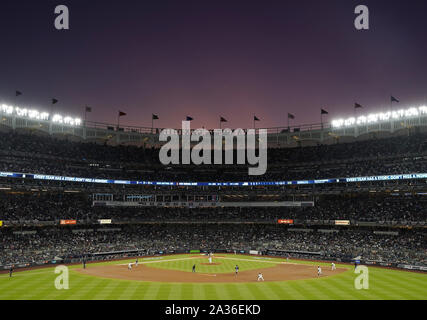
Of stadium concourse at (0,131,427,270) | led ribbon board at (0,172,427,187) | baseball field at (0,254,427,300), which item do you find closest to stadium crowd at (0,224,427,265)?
stadium concourse at (0,131,427,270)

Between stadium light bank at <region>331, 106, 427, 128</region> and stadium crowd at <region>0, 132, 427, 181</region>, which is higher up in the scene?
stadium light bank at <region>331, 106, 427, 128</region>

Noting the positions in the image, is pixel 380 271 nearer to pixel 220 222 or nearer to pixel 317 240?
pixel 317 240

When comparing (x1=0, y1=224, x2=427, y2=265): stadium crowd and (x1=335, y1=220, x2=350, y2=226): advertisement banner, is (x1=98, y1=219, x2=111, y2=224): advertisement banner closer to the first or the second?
(x1=0, y1=224, x2=427, y2=265): stadium crowd

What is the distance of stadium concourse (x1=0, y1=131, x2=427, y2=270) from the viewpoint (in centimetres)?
5806

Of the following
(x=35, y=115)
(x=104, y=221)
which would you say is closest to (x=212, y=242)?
(x=104, y=221)

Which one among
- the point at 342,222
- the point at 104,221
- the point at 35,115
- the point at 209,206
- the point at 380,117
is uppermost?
the point at 35,115

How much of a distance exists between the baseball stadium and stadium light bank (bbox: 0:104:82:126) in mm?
440

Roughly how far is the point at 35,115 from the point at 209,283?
164 ft

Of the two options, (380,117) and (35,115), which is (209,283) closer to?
(35,115)

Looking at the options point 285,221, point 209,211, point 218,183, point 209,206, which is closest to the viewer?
point 285,221

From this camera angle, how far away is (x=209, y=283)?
37.2m
